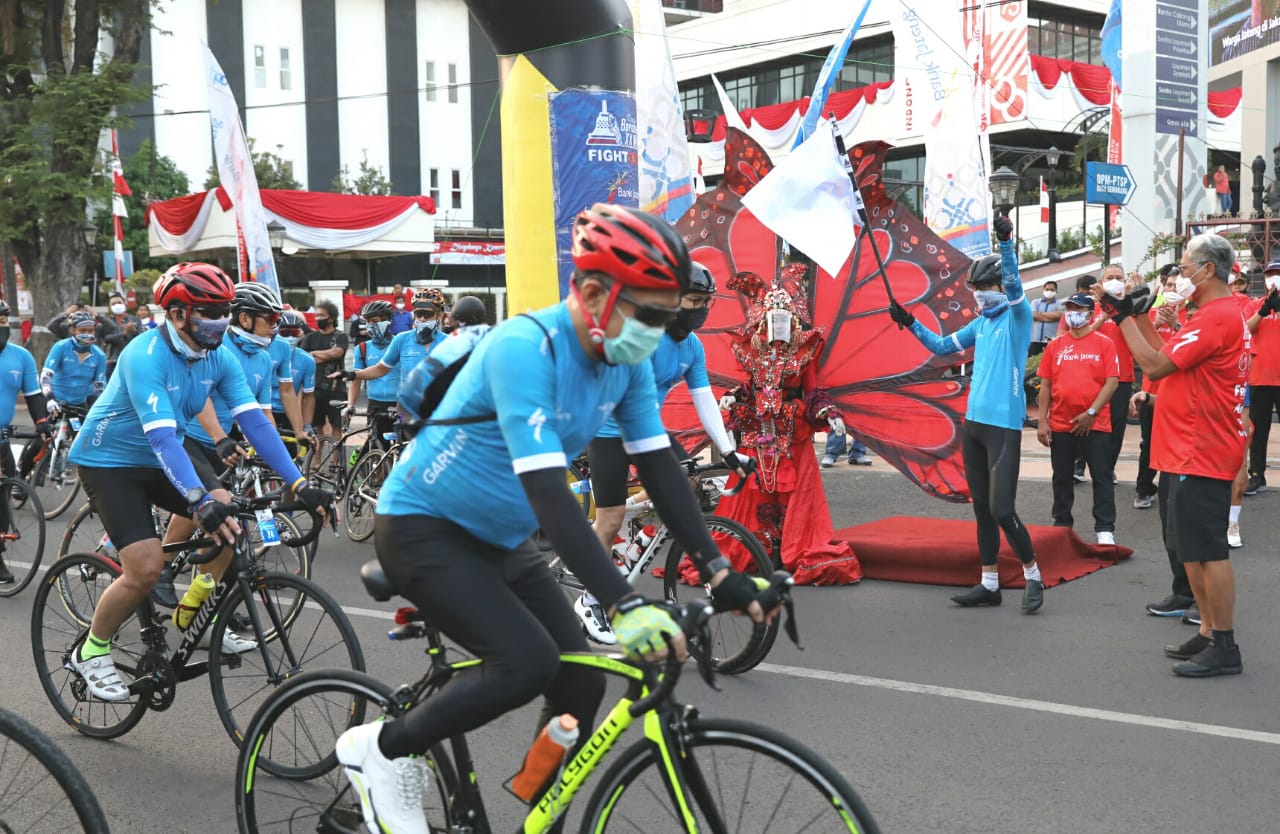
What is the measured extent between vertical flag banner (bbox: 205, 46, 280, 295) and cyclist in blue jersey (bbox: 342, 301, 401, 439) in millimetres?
1732

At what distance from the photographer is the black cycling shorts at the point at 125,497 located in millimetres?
4898

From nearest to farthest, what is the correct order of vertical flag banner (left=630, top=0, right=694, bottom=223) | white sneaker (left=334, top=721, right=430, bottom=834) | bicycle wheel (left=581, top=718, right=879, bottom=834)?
1. bicycle wheel (left=581, top=718, right=879, bottom=834)
2. white sneaker (left=334, top=721, right=430, bottom=834)
3. vertical flag banner (left=630, top=0, right=694, bottom=223)

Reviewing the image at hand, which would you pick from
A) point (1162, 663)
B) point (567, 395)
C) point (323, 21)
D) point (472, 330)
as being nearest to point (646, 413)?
point (567, 395)

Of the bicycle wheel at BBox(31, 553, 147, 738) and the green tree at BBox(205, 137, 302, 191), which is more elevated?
the green tree at BBox(205, 137, 302, 191)

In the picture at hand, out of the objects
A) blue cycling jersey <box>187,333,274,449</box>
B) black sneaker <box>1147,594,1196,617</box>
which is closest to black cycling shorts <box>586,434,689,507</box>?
black sneaker <box>1147,594,1196,617</box>

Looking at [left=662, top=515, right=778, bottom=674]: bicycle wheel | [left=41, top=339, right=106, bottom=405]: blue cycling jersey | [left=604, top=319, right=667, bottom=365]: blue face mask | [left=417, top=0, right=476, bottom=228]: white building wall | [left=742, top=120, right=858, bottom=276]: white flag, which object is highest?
[left=417, top=0, right=476, bottom=228]: white building wall

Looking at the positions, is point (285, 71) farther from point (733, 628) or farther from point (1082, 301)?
point (733, 628)

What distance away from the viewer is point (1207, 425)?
5.60 m

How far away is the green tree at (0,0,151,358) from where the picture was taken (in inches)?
939

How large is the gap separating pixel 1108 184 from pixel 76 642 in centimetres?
1552

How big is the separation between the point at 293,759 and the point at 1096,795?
8.90 feet

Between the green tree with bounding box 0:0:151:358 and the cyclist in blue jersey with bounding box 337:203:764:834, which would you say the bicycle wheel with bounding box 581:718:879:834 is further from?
the green tree with bounding box 0:0:151:358

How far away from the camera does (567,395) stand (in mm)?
2850

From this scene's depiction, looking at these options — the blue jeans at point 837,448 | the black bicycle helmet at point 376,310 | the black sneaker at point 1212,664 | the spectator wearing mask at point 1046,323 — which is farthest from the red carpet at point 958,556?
the spectator wearing mask at point 1046,323
